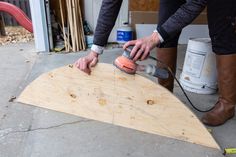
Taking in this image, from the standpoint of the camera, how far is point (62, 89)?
1.31m

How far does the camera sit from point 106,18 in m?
1.13

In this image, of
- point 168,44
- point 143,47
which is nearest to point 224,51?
point 168,44

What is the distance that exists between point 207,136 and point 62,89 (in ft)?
2.31

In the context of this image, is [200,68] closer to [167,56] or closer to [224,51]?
[167,56]

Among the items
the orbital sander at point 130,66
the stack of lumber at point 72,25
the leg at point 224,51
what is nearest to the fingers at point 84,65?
→ the orbital sander at point 130,66

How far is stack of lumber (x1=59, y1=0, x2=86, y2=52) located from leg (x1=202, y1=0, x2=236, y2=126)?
1664mm

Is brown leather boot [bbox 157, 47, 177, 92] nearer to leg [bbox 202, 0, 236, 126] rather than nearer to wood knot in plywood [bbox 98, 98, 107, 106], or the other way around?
leg [bbox 202, 0, 236, 126]

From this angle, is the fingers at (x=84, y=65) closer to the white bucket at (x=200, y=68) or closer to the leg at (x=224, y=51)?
the leg at (x=224, y=51)

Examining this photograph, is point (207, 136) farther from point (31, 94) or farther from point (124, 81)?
point (31, 94)

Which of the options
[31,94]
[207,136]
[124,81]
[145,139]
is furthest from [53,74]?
[207,136]

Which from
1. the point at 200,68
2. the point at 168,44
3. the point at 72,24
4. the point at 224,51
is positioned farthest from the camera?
the point at 72,24

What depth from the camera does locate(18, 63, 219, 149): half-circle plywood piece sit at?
3.69ft

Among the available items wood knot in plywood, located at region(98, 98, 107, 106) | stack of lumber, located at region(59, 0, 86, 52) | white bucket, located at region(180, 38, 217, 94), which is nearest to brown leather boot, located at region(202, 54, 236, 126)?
white bucket, located at region(180, 38, 217, 94)

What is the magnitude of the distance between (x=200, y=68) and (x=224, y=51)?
19.2 inches
